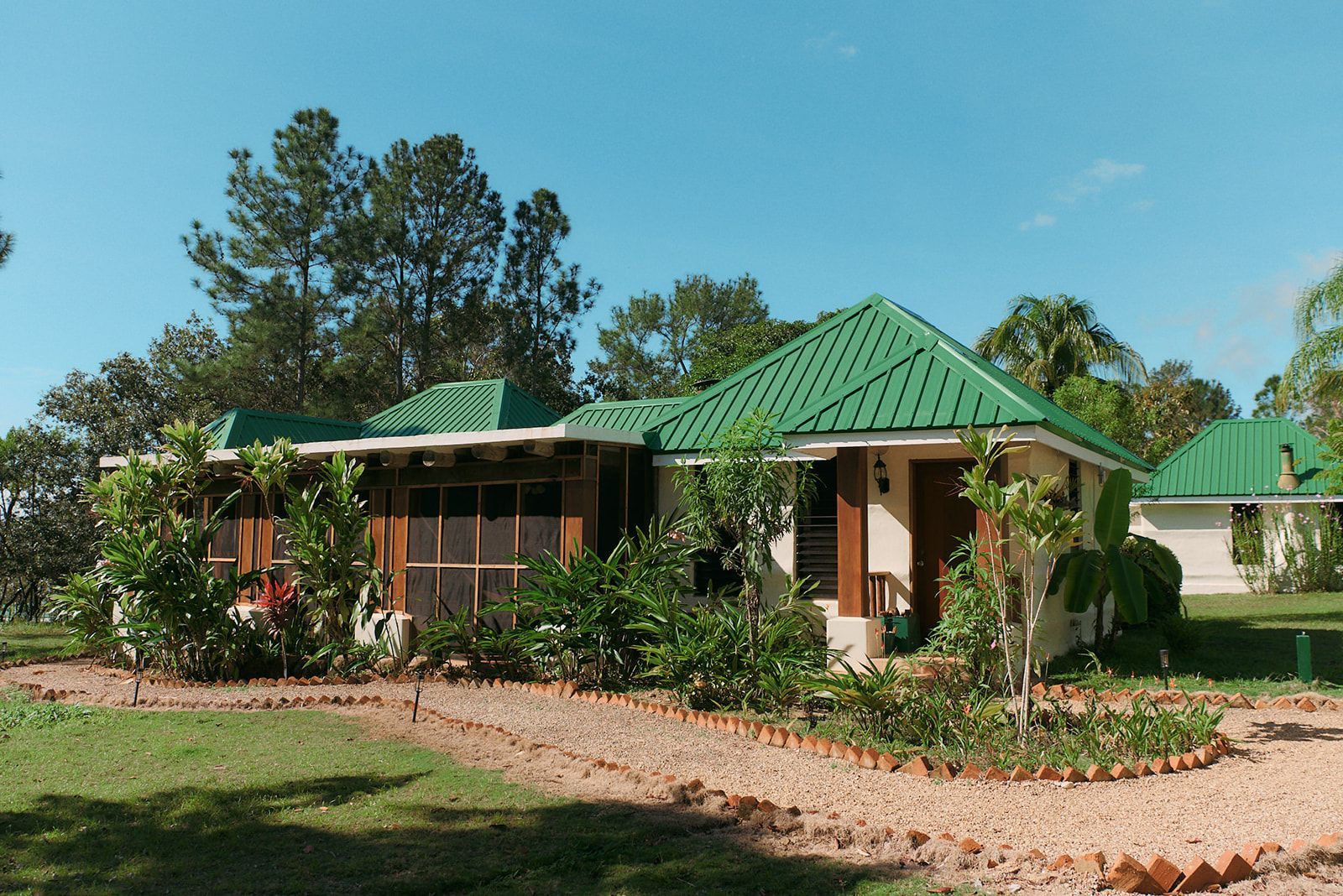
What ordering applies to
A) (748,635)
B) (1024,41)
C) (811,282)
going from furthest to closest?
(811,282) → (1024,41) → (748,635)

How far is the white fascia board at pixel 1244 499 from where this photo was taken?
21.6 m

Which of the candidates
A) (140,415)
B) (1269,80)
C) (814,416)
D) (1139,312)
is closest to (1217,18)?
(1269,80)

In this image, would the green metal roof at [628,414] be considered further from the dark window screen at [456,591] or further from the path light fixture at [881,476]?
the path light fixture at [881,476]

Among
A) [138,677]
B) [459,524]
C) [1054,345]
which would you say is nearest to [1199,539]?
[1054,345]

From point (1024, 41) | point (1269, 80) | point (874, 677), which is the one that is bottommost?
point (874, 677)

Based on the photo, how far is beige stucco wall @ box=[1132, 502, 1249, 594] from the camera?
23.2 m

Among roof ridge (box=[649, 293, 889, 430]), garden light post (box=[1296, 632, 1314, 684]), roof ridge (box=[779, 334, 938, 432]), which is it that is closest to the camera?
garden light post (box=[1296, 632, 1314, 684])

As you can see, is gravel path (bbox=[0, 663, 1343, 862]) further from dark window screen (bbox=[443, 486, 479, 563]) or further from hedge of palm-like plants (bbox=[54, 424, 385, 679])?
dark window screen (bbox=[443, 486, 479, 563])

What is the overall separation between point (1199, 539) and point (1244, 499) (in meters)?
1.64

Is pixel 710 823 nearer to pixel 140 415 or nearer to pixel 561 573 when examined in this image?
pixel 561 573

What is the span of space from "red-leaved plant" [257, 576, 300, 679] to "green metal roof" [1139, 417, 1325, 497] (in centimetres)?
2076

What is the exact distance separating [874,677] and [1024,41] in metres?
8.74

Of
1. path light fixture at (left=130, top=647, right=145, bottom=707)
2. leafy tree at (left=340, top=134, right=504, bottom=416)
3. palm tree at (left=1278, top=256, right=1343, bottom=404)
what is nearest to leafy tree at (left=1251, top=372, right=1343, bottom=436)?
palm tree at (left=1278, top=256, right=1343, bottom=404)

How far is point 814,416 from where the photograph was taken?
10.4 m
